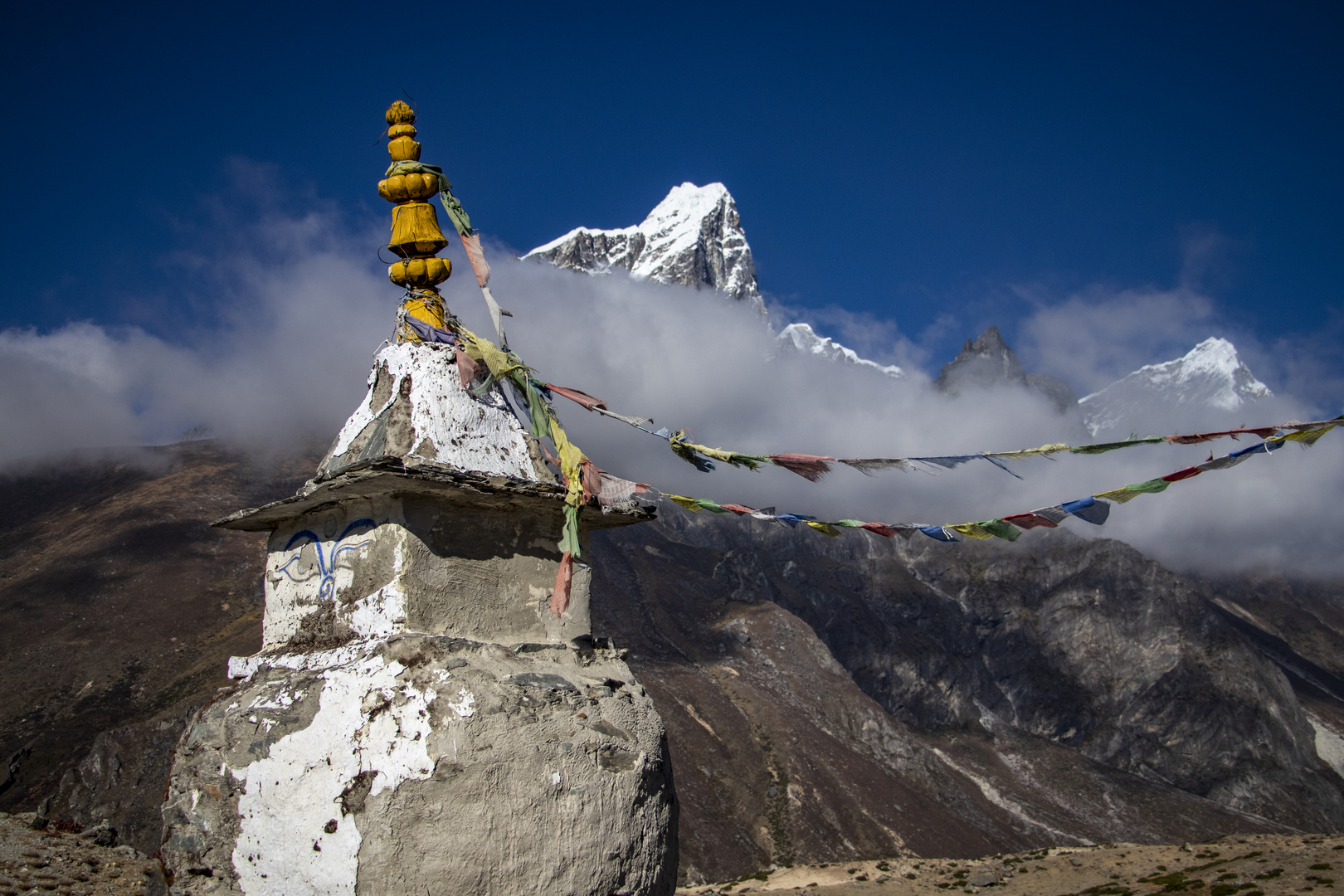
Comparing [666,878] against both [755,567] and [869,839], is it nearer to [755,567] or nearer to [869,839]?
[869,839]

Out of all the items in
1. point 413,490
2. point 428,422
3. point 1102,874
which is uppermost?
point 428,422

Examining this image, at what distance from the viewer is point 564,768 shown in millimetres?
4797

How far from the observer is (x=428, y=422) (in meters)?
5.77

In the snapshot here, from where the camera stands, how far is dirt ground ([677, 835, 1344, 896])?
2416 centimetres

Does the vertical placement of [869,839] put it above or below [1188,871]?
below

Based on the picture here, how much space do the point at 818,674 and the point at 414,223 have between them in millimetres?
63165

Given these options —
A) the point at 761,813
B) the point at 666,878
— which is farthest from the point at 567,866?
the point at 761,813

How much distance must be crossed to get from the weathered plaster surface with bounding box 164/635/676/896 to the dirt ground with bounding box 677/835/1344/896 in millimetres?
22832

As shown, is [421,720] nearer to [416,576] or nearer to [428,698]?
[428,698]

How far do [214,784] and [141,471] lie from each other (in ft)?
178

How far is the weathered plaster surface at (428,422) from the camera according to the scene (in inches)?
224

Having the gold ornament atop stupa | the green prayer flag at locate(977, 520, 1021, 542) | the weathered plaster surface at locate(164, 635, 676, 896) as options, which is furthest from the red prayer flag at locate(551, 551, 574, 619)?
the green prayer flag at locate(977, 520, 1021, 542)

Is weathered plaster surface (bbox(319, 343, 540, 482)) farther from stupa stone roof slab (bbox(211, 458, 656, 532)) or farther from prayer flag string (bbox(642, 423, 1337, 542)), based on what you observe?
prayer flag string (bbox(642, 423, 1337, 542))

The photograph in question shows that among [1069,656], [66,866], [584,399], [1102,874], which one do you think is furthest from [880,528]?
[1069,656]
